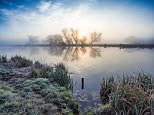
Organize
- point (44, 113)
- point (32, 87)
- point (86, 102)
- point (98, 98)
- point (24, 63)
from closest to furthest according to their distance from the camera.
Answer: point (44, 113), point (32, 87), point (86, 102), point (98, 98), point (24, 63)

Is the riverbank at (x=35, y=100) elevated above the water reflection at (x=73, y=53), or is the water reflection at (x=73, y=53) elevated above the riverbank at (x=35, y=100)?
the riverbank at (x=35, y=100)

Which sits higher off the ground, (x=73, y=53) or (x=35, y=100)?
(x=35, y=100)

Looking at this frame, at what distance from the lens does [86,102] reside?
8.65 m

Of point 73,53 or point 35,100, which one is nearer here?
point 35,100

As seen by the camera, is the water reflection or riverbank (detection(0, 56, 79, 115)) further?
the water reflection

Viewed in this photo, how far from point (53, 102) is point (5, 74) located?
17.0 ft

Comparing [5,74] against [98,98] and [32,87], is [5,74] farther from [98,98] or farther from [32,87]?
[98,98]

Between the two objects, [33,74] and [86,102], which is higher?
[33,74]

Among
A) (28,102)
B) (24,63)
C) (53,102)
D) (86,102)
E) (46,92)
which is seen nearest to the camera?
(28,102)

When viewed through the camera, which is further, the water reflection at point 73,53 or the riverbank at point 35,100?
the water reflection at point 73,53

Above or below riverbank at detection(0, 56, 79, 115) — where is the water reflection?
below

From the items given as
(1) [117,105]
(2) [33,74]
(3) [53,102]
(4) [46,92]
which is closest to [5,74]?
(2) [33,74]

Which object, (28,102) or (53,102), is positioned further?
(53,102)

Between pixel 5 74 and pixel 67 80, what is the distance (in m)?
3.21
